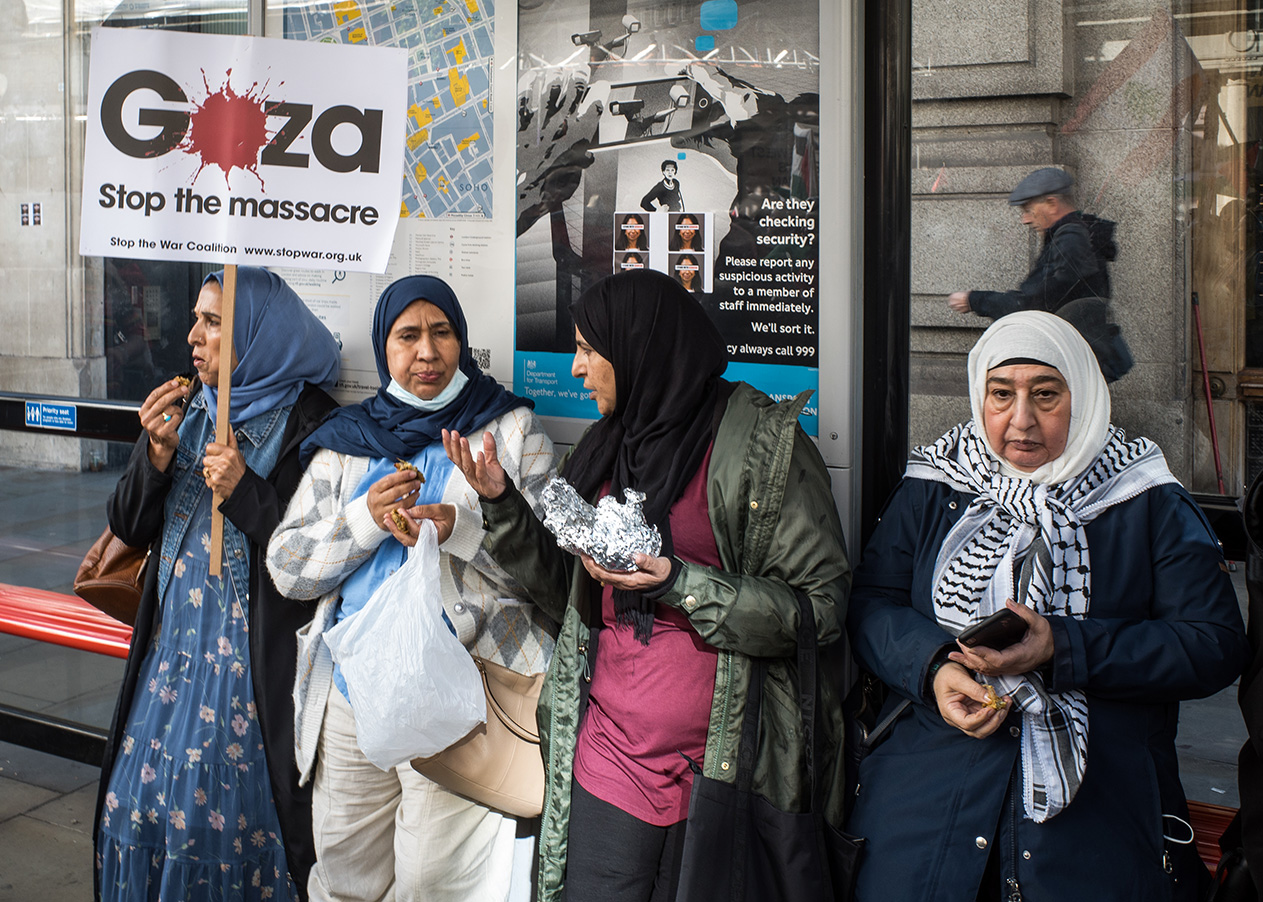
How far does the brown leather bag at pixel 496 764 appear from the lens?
265cm

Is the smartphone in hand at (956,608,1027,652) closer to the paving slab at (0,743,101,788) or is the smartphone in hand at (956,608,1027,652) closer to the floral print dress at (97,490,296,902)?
the floral print dress at (97,490,296,902)

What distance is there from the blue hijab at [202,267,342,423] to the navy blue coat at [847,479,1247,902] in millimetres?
1807

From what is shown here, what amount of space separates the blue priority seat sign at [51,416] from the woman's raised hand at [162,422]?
50.6 inches

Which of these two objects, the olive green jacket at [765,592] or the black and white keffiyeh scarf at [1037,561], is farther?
the olive green jacket at [765,592]

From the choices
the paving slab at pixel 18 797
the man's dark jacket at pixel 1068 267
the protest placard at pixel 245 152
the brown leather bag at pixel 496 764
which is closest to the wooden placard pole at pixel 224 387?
the protest placard at pixel 245 152

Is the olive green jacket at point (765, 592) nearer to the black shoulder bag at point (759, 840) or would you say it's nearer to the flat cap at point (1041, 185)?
the black shoulder bag at point (759, 840)

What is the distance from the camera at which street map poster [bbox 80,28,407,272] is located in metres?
2.83

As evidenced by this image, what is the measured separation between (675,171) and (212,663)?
1.83 meters

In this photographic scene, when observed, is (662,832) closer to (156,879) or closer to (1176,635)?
(1176,635)

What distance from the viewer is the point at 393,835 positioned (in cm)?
294

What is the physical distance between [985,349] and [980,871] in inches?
39.8

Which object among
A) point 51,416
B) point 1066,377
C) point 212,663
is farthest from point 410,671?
point 51,416

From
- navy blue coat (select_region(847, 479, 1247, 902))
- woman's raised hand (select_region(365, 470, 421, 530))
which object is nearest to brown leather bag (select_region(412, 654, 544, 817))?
woman's raised hand (select_region(365, 470, 421, 530))

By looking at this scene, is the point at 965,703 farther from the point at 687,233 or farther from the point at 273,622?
the point at 273,622
